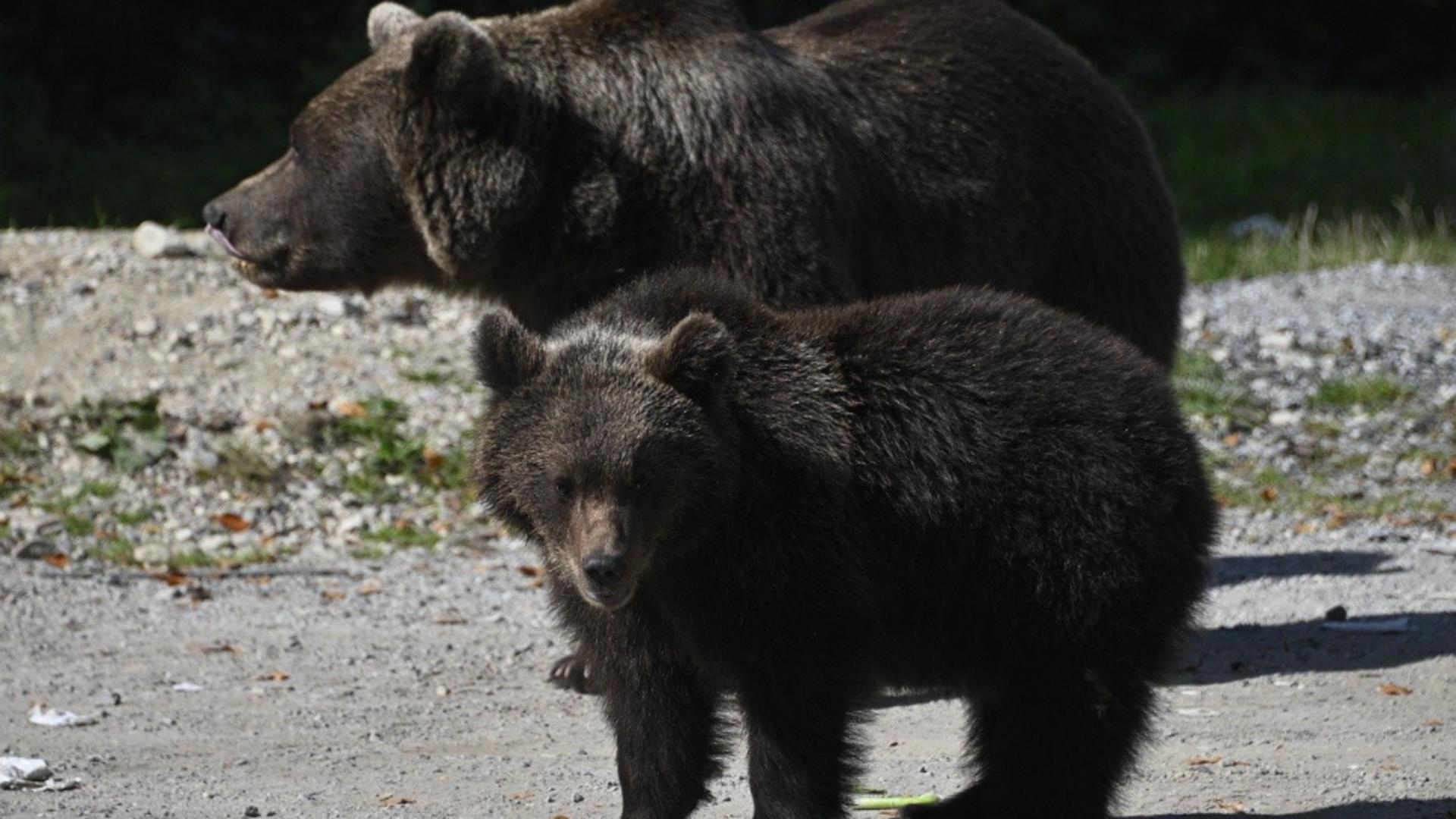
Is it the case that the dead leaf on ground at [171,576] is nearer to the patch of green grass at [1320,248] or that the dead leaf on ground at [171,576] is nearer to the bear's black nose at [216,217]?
the bear's black nose at [216,217]

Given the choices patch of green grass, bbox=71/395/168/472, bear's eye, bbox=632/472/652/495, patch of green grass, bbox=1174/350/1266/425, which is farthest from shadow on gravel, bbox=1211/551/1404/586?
patch of green grass, bbox=71/395/168/472

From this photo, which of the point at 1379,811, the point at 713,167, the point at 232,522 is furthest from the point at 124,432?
the point at 1379,811

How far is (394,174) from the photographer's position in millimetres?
7684

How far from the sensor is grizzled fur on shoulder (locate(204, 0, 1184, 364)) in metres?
7.20

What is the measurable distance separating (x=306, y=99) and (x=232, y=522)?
34.0 feet

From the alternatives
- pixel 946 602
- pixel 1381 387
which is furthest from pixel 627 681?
pixel 1381 387

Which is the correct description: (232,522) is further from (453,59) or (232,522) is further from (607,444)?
(607,444)

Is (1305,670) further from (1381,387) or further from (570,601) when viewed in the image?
(1381,387)

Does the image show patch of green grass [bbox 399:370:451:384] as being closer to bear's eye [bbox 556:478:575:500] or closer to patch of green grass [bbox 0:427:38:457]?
patch of green grass [bbox 0:427:38:457]

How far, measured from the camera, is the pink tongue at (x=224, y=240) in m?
8.01

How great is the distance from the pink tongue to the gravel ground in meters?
1.49

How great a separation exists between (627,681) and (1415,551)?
5063mm

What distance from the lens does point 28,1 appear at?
18.5 meters

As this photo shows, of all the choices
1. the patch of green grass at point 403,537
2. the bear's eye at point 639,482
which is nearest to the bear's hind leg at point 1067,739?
the bear's eye at point 639,482
